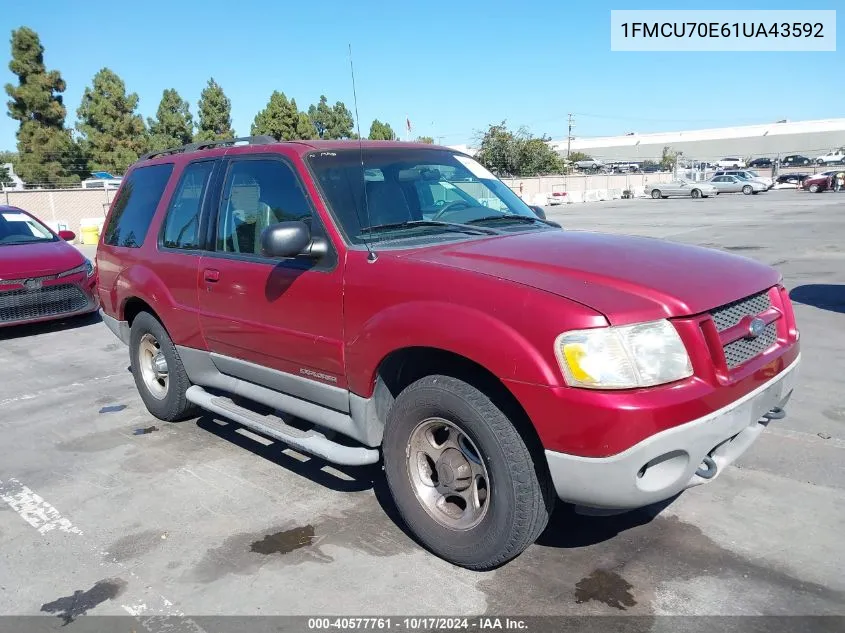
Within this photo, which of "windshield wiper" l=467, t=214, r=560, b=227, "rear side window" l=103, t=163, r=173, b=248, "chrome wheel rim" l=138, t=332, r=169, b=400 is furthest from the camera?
"chrome wheel rim" l=138, t=332, r=169, b=400

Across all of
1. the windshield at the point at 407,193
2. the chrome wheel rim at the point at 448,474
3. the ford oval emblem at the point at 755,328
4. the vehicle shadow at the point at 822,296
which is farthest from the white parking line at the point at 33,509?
the vehicle shadow at the point at 822,296

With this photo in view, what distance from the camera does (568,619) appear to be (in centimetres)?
288

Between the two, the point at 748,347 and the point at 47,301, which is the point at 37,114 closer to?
the point at 47,301

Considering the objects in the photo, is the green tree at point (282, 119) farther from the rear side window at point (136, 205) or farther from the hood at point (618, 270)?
the hood at point (618, 270)

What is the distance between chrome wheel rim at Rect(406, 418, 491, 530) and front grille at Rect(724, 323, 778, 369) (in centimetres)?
114

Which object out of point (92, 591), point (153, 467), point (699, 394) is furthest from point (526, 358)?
point (153, 467)

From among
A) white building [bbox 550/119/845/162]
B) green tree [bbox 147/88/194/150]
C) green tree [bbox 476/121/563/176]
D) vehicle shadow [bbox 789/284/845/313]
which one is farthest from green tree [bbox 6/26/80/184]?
white building [bbox 550/119/845/162]

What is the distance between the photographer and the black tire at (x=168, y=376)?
5.11 m

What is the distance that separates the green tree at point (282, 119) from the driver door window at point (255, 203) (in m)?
36.3

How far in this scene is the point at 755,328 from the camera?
3.10 metres

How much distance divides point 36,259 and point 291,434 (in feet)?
21.2

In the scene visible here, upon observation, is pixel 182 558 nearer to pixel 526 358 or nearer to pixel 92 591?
pixel 92 591

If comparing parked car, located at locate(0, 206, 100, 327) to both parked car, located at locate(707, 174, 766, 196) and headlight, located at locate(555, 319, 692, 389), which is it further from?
parked car, located at locate(707, 174, 766, 196)

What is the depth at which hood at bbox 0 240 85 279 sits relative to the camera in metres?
8.48
